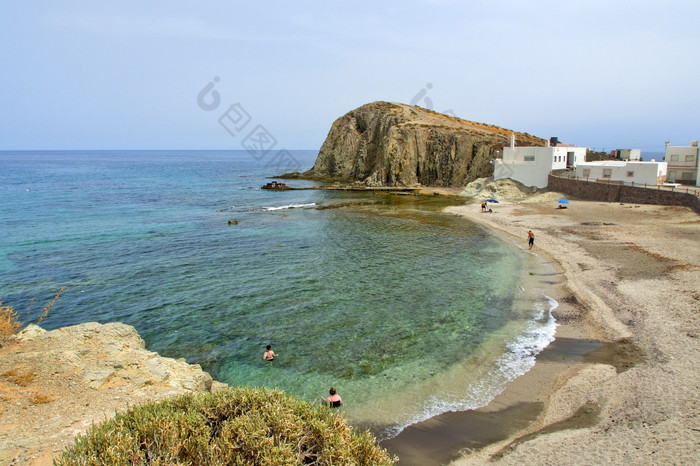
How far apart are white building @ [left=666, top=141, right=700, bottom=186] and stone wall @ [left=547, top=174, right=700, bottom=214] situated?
49.7 feet

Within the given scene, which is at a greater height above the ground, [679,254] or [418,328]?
[679,254]

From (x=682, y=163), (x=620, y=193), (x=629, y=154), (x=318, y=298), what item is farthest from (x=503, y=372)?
(x=629, y=154)

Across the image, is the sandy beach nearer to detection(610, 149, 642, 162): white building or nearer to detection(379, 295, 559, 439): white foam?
detection(379, 295, 559, 439): white foam

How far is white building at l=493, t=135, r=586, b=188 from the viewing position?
63.2 meters

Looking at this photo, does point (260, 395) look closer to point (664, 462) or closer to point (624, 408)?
point (664, 462)

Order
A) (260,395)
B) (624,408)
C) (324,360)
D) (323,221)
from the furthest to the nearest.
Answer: (323,221) → (324,360) → (624,408) → (260,395)

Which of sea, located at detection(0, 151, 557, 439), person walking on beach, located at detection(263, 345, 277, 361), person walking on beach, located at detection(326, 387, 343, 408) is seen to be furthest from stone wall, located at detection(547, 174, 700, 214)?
person walking on beach, located at detection(263, 345, 277, 361)

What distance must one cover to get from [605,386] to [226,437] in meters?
13.3

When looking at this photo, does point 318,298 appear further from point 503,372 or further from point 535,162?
point 535,162

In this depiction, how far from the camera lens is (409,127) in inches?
3516

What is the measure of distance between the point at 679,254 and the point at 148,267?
37.2m

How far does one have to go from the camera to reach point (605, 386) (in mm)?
15008

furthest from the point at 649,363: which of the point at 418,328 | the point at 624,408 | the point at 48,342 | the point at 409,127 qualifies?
the point at 409,127

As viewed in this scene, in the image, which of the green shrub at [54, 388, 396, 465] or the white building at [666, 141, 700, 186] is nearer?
the green shrub at [54, 388, 396, 465]
